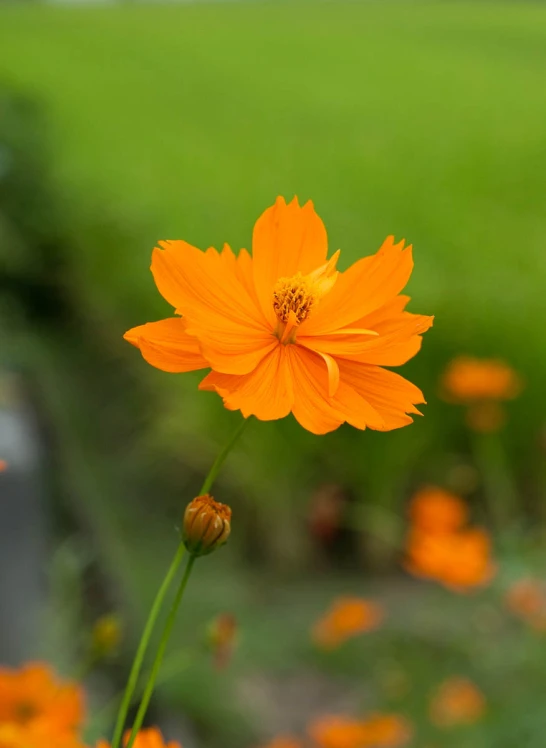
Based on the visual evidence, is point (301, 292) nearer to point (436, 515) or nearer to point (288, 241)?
point (288, 241)

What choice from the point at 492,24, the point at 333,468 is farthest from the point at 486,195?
the point at 333,468

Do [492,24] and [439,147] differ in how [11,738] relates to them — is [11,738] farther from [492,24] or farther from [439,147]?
[439,147]

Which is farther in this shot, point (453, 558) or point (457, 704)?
point (457, 704)

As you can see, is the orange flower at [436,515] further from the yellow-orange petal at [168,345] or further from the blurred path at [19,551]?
the yellow-orange petal at [168,345]

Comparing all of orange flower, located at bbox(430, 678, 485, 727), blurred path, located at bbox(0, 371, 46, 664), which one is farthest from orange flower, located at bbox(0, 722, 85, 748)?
orange flower, located at bbox(430, 678, 485, 727)

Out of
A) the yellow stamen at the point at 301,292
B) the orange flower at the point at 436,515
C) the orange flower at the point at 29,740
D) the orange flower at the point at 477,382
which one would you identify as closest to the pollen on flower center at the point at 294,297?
the yellow stamen at the point at 301,292

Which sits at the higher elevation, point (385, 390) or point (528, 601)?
point (528, 601)

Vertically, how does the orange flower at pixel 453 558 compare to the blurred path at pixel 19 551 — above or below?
above

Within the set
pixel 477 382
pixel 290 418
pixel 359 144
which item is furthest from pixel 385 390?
pixel 359 144
